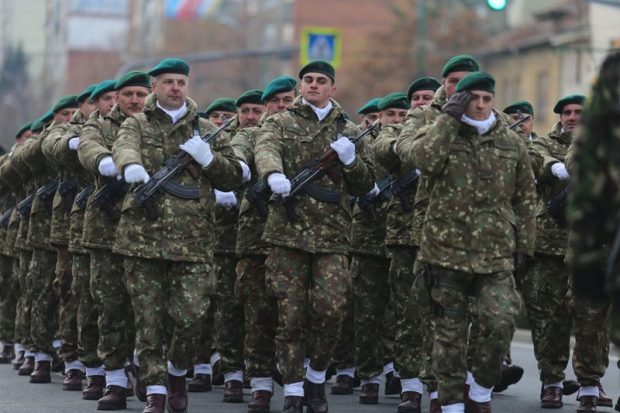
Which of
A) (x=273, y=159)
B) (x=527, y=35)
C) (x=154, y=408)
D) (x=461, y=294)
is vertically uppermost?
(x=527, y=35)

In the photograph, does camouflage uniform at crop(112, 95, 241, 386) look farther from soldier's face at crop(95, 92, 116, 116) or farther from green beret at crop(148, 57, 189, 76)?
soldier's face at crop(95, 92, 116, 116)

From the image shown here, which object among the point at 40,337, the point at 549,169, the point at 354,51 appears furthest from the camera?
the point at 354,51

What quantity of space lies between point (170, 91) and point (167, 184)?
663 millimetres

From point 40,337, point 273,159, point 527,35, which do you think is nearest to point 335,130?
point 273,159

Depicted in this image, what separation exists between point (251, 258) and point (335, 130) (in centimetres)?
150

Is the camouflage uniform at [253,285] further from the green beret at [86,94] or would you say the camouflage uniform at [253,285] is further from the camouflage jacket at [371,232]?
the green beret at [86,94]

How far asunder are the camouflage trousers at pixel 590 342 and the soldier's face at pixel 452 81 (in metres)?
1.83

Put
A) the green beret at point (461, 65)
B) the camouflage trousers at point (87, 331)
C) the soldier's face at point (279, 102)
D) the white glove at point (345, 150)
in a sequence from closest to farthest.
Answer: the white glove at point (345, 150) < the green beret at point (461, 65) < the camouflage trousers at point (87, 331) < the soldier's face at point (279, 102)

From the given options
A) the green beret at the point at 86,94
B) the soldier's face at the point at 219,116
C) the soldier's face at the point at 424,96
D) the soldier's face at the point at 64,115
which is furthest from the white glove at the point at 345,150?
the soldier's face at the point at 64,115

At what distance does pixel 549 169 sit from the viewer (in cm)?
1245

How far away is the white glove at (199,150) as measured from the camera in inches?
427

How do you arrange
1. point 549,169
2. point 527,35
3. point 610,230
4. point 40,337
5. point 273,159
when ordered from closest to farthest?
point 610,230, point 273,159, point 549,169, point 40,337, point 527,35

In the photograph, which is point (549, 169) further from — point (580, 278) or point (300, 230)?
point (580, 278)

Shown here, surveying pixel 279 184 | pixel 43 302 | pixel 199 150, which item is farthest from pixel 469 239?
pixel 43 302
